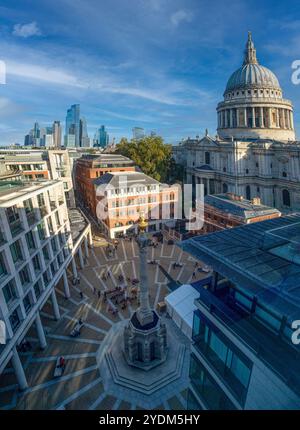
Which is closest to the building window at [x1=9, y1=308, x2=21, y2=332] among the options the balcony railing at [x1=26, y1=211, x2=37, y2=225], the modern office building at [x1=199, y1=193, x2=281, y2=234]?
the balcony railing at [x1=26, y1=211, x2=37, y2=225]

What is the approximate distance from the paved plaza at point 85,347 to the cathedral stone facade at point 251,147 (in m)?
37.0

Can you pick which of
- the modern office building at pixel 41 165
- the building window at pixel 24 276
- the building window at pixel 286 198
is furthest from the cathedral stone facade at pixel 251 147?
the building window at pixel 24 276

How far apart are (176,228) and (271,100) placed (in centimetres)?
5843

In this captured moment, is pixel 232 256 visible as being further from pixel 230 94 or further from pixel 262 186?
pixel 230 94

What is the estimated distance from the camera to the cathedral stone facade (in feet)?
208

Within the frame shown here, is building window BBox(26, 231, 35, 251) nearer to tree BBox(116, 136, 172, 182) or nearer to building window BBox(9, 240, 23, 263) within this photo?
building window BBox(9, 240, 23, 263)

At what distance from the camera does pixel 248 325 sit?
1218 centimetres

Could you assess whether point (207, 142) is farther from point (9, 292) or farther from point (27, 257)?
point (9, 292)

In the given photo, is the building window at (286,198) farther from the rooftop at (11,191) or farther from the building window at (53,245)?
the rooftop at (11,191)

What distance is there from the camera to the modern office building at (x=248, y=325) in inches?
406

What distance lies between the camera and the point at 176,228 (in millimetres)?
56406

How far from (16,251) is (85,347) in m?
11.8

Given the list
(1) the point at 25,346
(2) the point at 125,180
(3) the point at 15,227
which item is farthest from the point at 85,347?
(2) the point at 125,180
